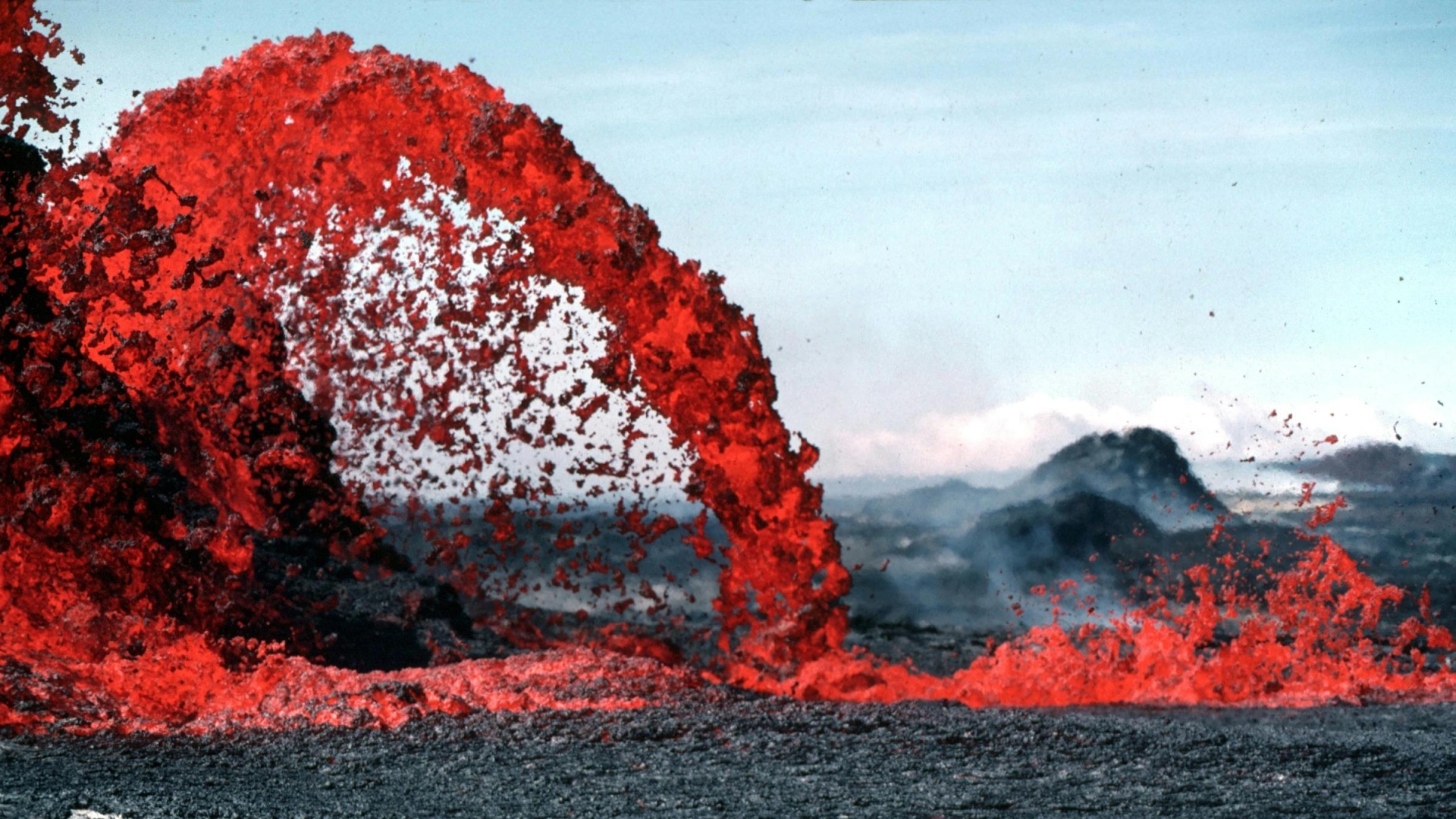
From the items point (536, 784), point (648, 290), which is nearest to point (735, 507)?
point (648, 290)

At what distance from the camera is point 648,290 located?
9.95m

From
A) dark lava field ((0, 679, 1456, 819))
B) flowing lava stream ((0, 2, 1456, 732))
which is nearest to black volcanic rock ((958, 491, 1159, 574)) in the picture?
flowing lava stream ((0, 2, 1456, 732))

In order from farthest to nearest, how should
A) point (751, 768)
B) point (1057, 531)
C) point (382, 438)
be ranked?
point (1057, 531), point (382, 438), point (751, 768)

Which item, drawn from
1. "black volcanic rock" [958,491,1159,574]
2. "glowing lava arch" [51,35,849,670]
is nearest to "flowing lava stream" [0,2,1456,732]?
"glowing lava arch" [51,35,849,670]

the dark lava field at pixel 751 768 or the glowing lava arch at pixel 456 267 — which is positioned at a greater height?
the glowing lava arch at pixel 456 267

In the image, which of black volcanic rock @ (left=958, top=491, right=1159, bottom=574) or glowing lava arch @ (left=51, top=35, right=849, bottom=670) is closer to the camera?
glowing lava arch @ (left=51, top=35, right=849, bottom=670)

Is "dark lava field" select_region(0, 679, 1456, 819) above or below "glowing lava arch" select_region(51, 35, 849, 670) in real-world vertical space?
below

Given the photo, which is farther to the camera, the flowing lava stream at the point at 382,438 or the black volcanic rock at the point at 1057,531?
the black volcanic rock at the point at 1057,531

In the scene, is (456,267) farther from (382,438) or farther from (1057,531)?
(1057,531)

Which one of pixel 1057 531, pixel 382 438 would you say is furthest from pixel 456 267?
pixel 1057 531

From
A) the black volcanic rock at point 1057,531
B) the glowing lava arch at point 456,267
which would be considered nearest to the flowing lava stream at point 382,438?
the glowing lava arch at point 456,267

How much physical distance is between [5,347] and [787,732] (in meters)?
7.35

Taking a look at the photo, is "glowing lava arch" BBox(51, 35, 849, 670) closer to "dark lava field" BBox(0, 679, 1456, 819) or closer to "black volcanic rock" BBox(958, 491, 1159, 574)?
"dark lava field" BBox(0, 679, 1456, 819)

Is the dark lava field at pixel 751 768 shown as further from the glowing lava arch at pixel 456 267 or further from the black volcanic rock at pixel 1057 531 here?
the black volcanic rock at pixel 1057 531
